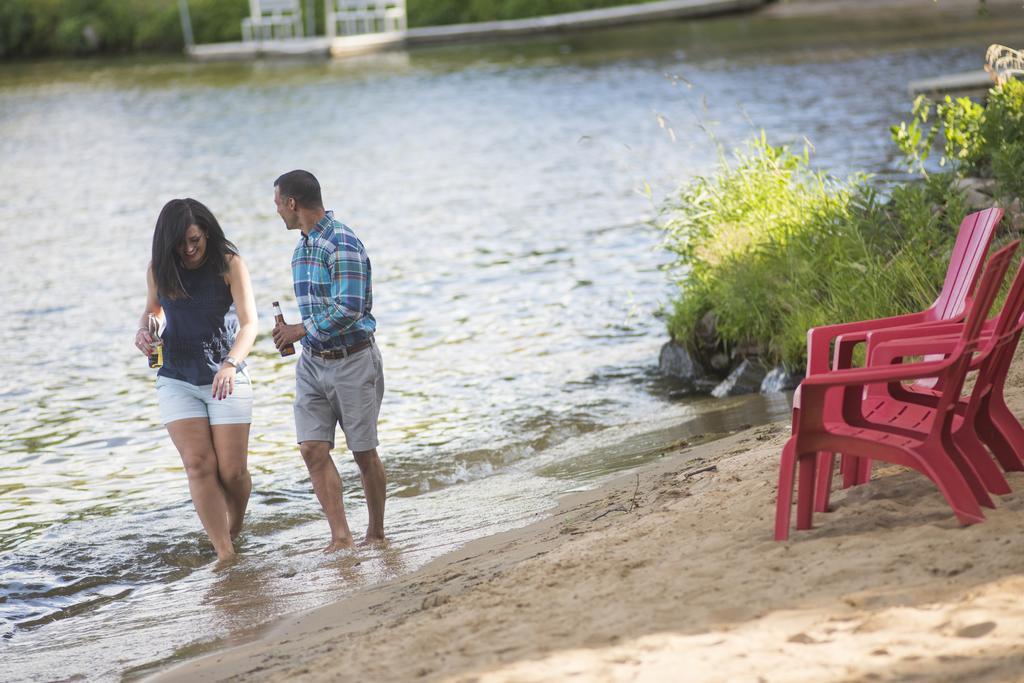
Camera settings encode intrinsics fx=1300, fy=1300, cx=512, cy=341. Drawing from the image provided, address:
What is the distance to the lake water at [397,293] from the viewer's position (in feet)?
23.2

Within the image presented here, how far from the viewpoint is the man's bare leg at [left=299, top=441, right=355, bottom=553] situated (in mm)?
6742

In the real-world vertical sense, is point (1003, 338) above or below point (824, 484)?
above

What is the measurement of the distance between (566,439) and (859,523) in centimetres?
419

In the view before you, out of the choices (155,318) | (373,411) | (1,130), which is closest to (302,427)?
(373,411)

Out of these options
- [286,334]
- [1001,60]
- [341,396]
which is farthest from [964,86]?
[286,334]

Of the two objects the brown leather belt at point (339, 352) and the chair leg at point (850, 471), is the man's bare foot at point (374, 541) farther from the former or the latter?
the chair leg at point (850, 471)

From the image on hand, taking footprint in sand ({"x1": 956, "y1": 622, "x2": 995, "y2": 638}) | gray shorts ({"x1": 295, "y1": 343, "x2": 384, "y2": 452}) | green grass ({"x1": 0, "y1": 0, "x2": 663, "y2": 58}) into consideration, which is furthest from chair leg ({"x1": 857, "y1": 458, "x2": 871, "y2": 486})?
green grass ({"x1": 0, "y1": 0, "x2": 663, "y2": 58})

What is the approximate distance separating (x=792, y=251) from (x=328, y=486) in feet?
15.8

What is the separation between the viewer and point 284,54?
1944 inches

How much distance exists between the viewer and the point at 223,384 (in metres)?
6.57

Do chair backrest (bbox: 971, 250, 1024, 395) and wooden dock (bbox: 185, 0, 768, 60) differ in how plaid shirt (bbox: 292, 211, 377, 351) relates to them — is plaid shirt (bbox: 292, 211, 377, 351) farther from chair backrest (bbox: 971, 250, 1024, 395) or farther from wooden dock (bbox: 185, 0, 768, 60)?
wooden dock (bbox: 185, 0, 768, 60)

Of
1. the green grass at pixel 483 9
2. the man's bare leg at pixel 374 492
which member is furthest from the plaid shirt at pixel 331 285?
the green grass at pixel 483 9

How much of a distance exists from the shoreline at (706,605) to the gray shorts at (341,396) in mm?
938

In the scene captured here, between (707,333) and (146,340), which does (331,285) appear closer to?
(146,340)
